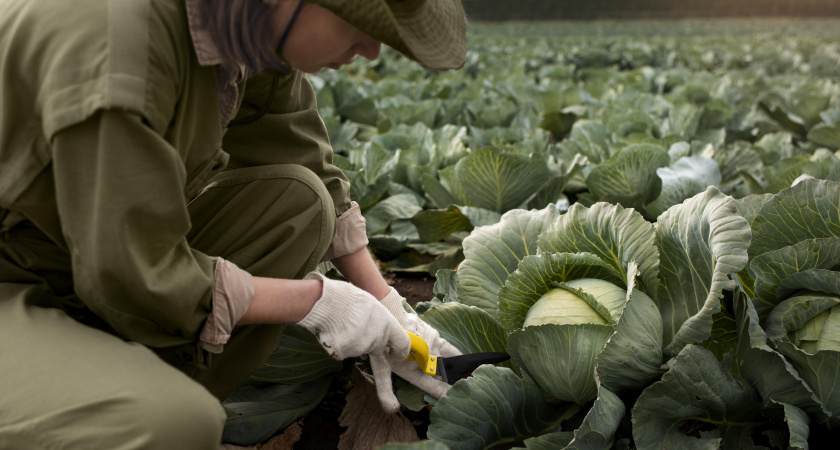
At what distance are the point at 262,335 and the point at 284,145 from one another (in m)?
0.53

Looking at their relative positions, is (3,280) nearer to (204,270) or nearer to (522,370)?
(204,270)

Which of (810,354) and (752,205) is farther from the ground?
(752,205)

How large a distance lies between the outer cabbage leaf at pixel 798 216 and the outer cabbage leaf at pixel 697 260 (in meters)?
0.15

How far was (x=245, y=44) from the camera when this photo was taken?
1.27 metres

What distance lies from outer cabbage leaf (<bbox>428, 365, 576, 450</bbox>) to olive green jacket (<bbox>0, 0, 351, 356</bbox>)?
0.61 metres

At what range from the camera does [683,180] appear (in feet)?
8.91

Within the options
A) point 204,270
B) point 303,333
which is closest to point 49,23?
point 204,270

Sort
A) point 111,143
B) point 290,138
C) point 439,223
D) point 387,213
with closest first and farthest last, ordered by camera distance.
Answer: point 111,143, point 290,138, point 439,223, point 387,213

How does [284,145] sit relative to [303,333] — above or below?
above

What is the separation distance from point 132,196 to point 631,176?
87.5 inches

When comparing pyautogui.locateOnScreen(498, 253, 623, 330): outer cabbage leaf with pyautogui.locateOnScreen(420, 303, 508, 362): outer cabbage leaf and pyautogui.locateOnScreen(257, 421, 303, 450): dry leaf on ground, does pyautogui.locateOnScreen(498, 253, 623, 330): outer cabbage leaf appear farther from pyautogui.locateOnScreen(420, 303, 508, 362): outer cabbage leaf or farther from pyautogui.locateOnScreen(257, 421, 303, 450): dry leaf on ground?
pyautogui.locateOnScreen(257, 421, 303, 450): dry leaf on ground

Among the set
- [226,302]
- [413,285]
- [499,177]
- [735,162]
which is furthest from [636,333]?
[735,162]

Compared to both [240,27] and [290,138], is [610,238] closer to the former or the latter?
[290,138]

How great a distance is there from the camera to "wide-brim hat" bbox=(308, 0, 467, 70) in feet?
3.97
